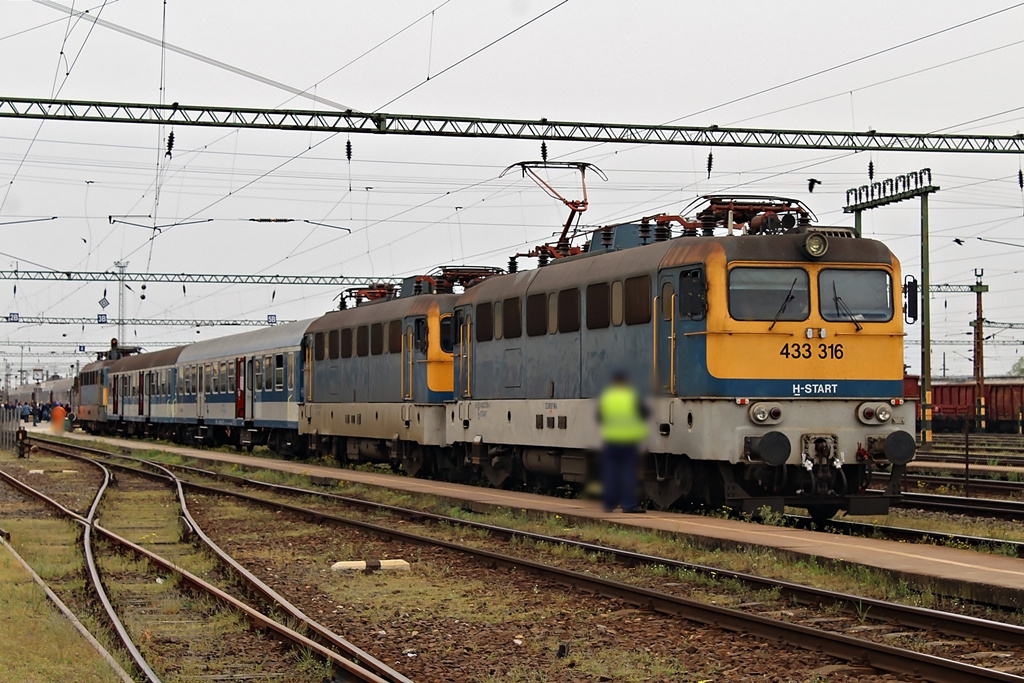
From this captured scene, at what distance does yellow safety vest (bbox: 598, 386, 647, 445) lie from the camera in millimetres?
3305

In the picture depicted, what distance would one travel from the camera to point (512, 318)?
891 inches

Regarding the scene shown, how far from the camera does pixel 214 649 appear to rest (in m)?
10.8

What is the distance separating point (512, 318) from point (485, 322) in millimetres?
1433

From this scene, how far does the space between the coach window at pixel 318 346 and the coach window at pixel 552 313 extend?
15.7 meters

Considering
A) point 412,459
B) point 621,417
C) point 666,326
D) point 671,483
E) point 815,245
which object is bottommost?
point 412,459

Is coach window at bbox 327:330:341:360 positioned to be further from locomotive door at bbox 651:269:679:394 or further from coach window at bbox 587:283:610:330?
locomotive door at bbox 651:269:679:394

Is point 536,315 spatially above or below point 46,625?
above

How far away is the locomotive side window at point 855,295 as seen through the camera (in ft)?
55.3

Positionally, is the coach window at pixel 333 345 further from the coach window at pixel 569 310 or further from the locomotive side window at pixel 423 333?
the coach window at pixel 569 310

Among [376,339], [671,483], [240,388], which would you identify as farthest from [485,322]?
[240,388]

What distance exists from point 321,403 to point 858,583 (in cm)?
→ 2460

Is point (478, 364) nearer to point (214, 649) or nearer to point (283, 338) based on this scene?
point (214, 649)

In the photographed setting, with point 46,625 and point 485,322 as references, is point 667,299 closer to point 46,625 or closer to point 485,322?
point 485,322

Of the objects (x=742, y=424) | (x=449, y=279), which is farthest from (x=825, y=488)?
(x=449, y=279)
